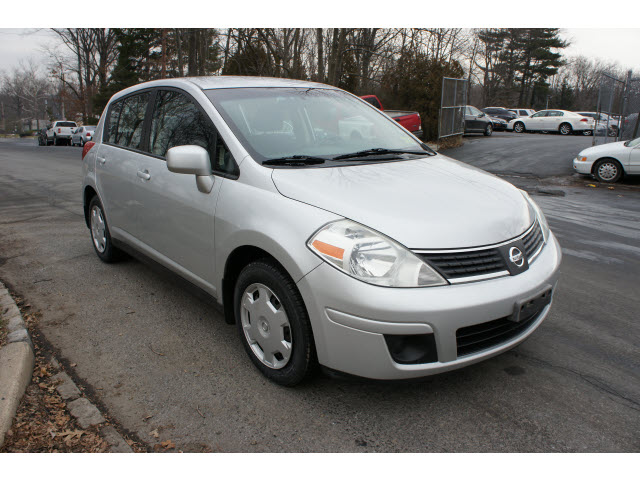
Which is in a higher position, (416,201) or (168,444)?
(416,201)

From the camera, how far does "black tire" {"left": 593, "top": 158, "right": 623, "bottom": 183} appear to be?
1202 centimetres

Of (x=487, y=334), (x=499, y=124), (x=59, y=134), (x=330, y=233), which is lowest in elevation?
(x=59, y=134)

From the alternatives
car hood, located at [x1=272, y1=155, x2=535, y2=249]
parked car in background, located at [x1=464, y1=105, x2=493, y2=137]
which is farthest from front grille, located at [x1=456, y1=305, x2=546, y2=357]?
parked car in background, located at [x1=464, y1=105, x2=493, y2=137]

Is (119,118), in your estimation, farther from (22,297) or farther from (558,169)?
(558,169)

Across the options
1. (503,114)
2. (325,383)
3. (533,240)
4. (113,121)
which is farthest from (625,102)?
(503,114)

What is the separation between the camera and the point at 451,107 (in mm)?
18984

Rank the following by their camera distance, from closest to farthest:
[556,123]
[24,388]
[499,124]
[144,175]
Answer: [24,388], [144,175], [556,123], [499,124]

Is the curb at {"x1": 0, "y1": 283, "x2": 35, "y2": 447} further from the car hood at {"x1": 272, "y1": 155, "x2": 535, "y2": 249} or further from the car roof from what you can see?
the car roof

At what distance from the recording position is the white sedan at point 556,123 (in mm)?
30828

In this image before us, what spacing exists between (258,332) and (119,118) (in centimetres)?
288

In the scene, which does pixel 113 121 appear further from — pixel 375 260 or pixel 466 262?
pixel 466 262

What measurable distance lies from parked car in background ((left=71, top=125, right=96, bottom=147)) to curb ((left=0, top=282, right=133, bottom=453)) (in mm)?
32082

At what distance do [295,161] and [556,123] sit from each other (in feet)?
109

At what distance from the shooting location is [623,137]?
15.8 m
